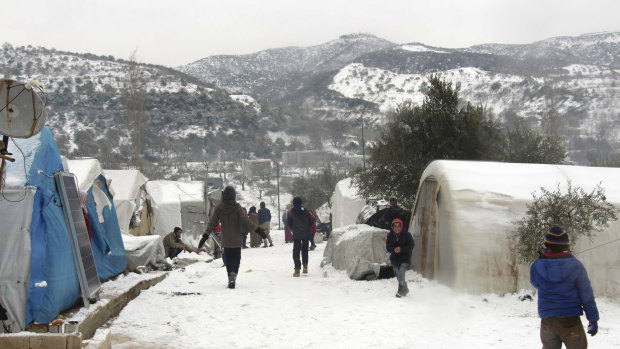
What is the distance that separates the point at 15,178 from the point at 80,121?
82255 mm

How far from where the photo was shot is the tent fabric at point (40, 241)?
5.82m

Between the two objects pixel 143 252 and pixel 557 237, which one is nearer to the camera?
pixel 557 237

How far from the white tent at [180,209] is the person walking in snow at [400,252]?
13354mm

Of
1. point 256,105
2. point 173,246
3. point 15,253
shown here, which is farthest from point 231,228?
point 256,105

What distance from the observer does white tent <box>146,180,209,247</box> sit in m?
21.5

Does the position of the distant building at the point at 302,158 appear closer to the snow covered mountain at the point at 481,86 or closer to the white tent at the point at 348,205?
the snow covered mountain at the point at 481,86

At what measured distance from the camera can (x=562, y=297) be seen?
4773mm

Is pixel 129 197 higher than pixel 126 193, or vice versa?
pixel 126 193

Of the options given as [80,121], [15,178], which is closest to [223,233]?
[15,178]

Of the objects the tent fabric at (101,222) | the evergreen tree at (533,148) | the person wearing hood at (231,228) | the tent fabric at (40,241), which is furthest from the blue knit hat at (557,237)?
the evergreen tree at (533,148)

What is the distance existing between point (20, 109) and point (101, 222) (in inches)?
160

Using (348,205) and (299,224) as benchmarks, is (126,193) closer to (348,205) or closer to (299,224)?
(299,224)

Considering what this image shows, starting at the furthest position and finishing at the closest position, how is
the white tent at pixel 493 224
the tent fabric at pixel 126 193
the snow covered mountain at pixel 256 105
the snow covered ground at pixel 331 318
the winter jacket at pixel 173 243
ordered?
1. the snow covered mountain at pixel 256 105
2. the tent fabric at pixel 126 193
3. the winter jacket at pixel 173 243
4. the white tent at pixel 493 224
5. the snow covered ground at pixel 331 318

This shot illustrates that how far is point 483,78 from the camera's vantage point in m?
130
